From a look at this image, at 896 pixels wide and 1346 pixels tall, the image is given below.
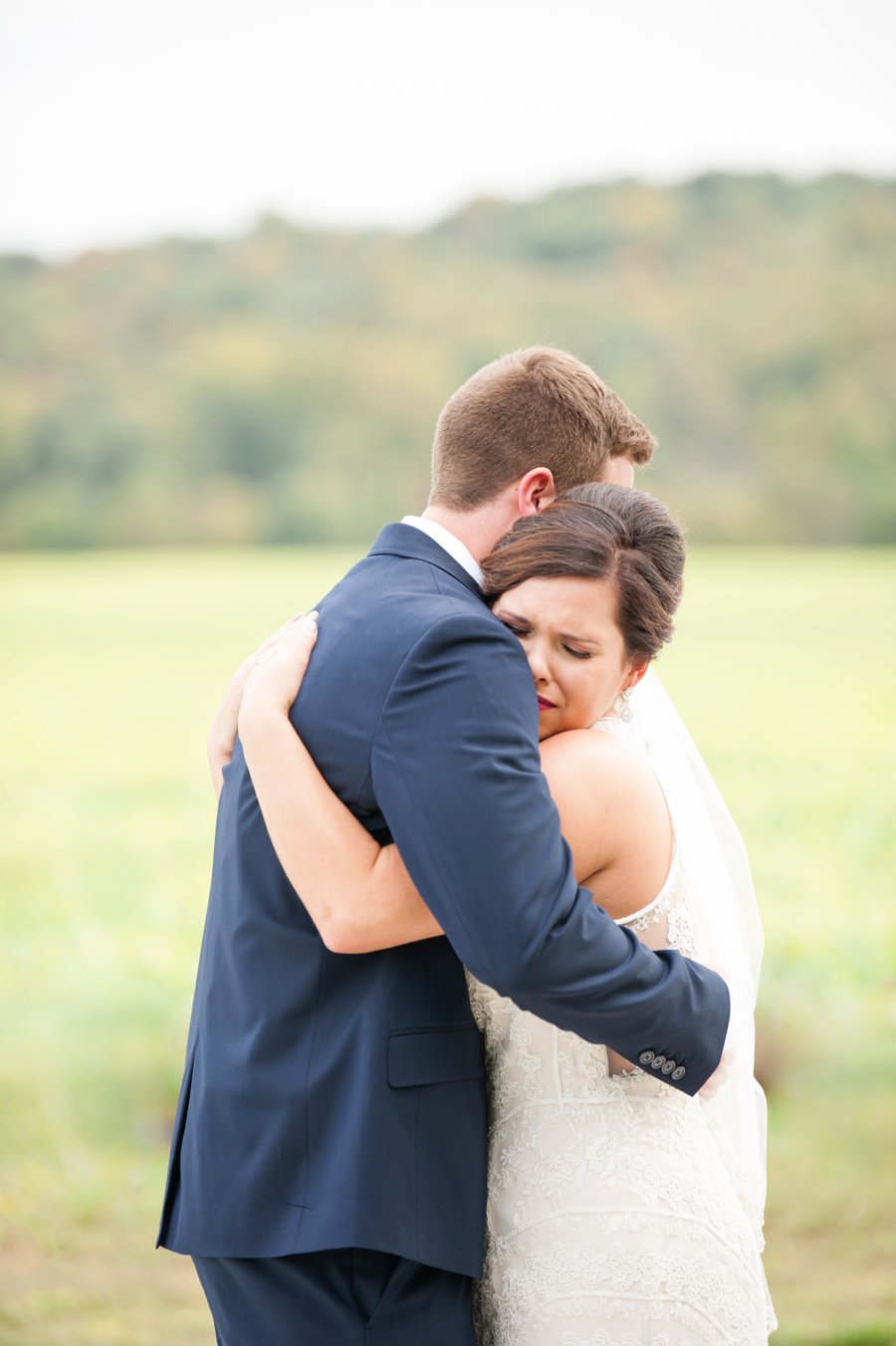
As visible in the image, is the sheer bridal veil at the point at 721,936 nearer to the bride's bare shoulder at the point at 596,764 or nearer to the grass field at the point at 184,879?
the bride's bare shoulder at the point at 596,764

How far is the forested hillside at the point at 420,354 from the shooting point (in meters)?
8.71

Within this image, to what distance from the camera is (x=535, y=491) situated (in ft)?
5.89

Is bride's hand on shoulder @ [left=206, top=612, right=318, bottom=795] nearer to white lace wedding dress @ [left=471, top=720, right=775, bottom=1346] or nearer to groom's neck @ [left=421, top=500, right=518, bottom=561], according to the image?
groom's neck @ [left=421, top=500, right=518, bottom=561]

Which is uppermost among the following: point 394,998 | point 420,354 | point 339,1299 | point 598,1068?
point 420,354

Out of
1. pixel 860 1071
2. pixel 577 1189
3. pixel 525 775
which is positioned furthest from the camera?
pixel 860 1071

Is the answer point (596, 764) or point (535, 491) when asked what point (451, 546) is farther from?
point (596, 764)

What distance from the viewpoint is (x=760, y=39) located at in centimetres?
820

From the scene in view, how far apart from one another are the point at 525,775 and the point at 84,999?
6883 mm

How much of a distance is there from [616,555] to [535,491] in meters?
0.25

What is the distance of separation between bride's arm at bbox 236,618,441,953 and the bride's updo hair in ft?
1.19

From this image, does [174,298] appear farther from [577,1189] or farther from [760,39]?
[577,1189]

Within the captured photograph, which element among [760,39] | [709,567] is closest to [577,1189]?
[709,567]

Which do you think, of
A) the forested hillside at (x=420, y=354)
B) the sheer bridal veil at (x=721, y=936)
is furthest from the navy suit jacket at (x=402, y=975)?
the forested hillside at (x=420, y=354)

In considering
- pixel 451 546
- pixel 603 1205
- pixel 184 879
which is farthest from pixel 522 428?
pixel 184 879
